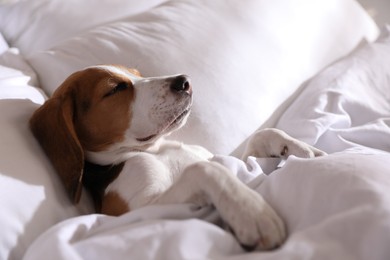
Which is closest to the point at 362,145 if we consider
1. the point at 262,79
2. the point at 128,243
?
the point at 262,79

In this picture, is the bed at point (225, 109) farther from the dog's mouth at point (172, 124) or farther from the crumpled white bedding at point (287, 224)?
the dog's mouth at point (172, 124)

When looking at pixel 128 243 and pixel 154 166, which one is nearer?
pixel 128 243

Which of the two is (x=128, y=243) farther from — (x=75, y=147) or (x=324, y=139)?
(x=324, y=139)

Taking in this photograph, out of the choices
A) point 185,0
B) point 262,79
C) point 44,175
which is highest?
point 185,0

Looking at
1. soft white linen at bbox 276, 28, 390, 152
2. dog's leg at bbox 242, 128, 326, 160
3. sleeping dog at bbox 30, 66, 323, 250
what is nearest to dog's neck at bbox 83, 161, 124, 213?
sleeping dog at bbox 30, 66, 323, 250

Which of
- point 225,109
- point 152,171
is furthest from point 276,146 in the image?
point 152,171

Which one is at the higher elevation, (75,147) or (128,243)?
(128,243)

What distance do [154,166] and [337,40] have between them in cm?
111

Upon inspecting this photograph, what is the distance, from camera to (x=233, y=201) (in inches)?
28.9

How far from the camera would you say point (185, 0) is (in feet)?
5.27

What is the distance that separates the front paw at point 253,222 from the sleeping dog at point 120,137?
0.79ft

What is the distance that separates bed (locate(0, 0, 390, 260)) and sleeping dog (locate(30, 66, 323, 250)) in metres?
0.05

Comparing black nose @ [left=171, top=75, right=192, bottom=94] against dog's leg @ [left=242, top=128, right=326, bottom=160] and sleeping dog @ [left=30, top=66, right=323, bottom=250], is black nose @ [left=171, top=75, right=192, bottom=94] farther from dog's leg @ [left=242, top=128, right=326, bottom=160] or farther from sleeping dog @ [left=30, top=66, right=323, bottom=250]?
dog's leg @ [left=242, top=128, right=326, bottom=160]

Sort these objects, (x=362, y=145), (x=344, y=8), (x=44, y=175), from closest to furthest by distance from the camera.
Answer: (x=44, y=175) < (x=362, y=145) < (x=344, y=8)
